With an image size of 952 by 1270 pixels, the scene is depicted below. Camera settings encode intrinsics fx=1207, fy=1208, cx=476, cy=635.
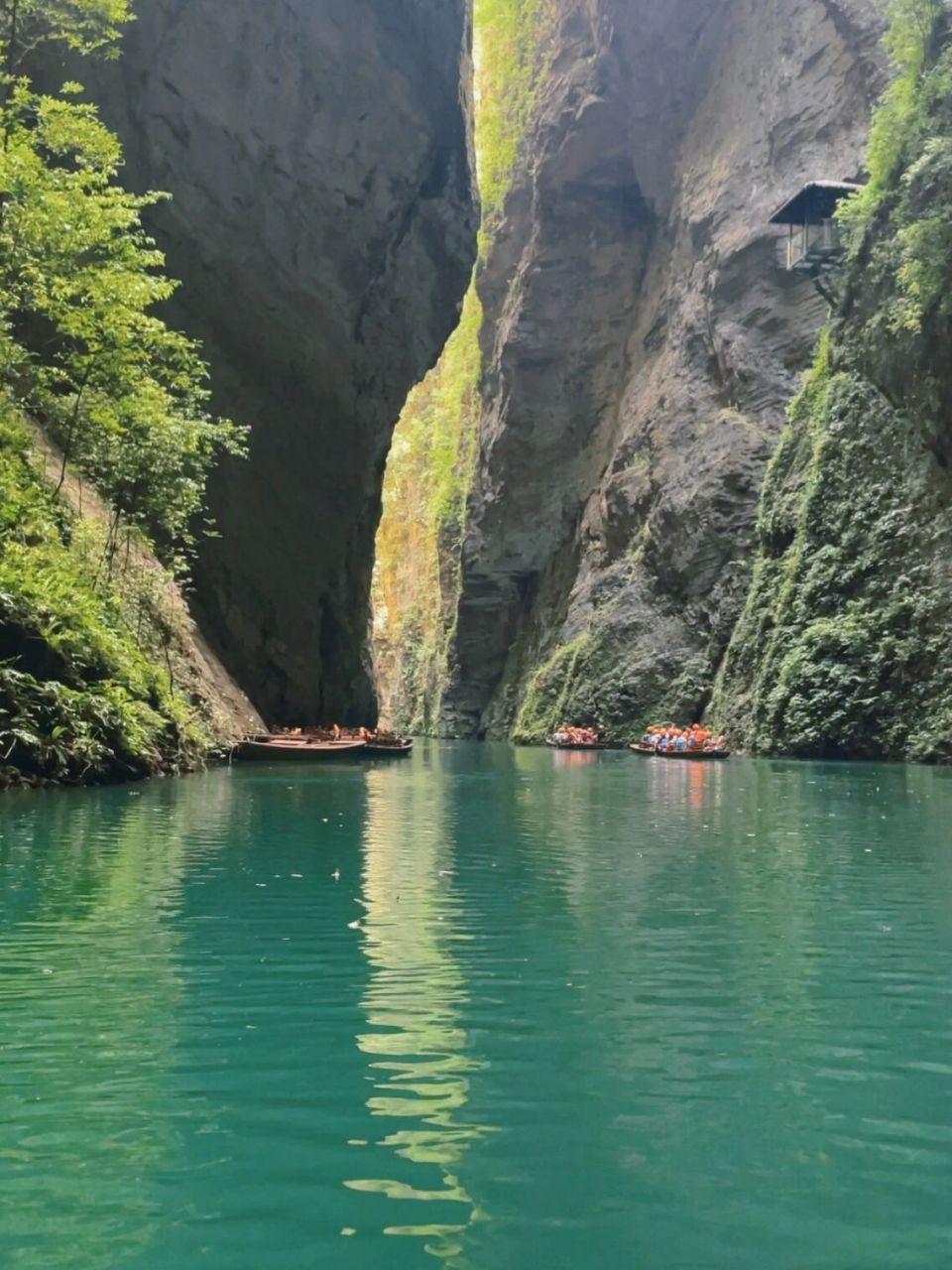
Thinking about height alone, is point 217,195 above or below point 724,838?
above

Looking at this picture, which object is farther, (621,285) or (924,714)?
(621,285)

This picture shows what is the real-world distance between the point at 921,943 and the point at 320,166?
32.6 metres

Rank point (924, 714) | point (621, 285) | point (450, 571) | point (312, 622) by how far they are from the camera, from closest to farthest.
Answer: point (924, 714) → point (312, 622) → point (621, 285) → point (450, 571)

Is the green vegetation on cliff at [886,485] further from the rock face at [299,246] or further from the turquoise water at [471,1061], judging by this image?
the turquoise water at [471,1061]

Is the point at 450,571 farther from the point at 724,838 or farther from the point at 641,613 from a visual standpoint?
the point at 724,838

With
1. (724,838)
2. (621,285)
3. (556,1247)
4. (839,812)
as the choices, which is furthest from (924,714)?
(621,285)

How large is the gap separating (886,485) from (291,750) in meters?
15.5

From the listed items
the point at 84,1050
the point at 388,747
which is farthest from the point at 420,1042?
the point at 388,747

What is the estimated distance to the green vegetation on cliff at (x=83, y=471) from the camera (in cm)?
1424

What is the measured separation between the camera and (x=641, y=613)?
4584cm

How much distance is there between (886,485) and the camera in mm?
28906

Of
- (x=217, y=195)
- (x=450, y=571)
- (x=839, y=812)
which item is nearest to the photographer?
(x=839, y=812)

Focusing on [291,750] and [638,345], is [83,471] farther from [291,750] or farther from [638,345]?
[638,345]

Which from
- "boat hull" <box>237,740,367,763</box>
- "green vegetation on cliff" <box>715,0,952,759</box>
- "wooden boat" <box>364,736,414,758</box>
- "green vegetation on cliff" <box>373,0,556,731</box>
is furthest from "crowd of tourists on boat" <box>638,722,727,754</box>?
"green vegetation on cliff" <box>373,0,556,731</box>
